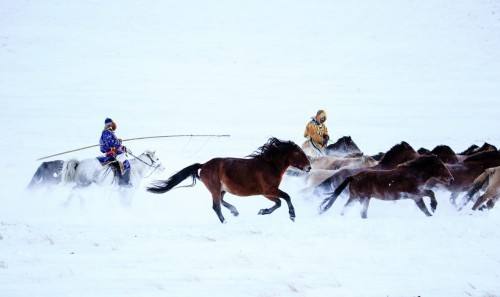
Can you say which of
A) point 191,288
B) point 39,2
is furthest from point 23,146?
point 39,2

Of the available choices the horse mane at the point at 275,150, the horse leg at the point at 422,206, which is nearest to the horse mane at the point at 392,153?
the horse leg at the point at 422,206

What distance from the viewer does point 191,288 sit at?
6.97 meters

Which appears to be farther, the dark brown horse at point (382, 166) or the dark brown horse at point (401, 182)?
the dark brown horse at point (382, 166)

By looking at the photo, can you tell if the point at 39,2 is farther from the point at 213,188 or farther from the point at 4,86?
the point at 213,188

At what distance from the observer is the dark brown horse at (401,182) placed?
10477 millimetres

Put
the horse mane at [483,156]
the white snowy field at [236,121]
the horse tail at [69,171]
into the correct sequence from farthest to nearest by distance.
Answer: the horse tail at [69,171] < the horse mane at [483,156] < the white snowy field at [236,121]

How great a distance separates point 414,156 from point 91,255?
5.99m

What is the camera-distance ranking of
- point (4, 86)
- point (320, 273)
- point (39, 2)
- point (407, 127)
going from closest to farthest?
point (320, 273) → point (407, 127) → point (4, 86) → point (39, 2)

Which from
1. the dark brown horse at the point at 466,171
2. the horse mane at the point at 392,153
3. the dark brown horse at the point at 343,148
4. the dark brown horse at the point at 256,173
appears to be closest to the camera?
the dark brown horse at the point at 256,173

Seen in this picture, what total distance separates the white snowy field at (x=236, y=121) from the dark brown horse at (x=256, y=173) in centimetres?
43

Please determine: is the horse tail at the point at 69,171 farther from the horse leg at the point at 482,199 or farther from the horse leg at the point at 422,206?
the horse leg at the point at 482,199

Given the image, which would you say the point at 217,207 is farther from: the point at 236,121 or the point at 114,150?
the point at 236,121

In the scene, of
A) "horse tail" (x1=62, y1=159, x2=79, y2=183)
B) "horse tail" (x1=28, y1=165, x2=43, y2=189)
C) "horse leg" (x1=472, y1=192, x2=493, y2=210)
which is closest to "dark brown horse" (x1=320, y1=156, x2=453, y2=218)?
"horse leg" (x1=472, y1=192, x2=493, y2=210)

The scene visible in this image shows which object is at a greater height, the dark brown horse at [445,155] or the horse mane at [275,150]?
the horse mane at [275,150]
